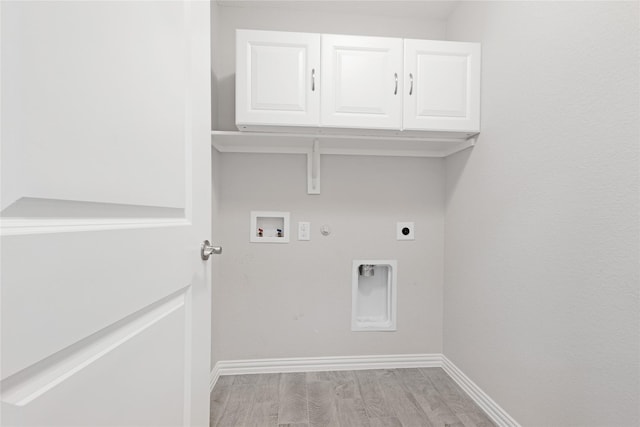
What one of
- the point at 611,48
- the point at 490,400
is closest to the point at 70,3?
the point at 611,48

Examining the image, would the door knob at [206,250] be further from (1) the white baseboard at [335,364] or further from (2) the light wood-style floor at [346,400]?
(1) the white baseboard at [335,364]

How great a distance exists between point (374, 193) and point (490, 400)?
132 centimetres

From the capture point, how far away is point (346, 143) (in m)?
1.77

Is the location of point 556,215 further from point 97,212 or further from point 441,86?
point 97,212

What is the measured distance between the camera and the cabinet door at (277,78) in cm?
147

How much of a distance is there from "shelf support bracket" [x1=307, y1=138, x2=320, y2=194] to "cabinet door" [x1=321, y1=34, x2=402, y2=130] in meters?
0.34

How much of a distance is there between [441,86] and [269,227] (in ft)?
4.42

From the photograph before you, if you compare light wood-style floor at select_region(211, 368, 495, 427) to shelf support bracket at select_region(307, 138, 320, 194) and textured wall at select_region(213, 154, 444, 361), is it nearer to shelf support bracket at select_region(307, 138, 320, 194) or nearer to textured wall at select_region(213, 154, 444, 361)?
textured wall at select_region(213, 154, 444, 361)

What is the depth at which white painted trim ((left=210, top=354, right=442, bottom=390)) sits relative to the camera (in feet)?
6.08

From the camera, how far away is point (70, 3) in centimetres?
42

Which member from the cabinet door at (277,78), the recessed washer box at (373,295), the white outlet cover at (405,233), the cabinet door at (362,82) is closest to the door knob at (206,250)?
Answer: the cabinet door at (277,78)

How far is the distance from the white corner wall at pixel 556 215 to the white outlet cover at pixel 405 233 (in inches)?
14.0

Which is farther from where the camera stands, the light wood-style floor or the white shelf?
the white shelf

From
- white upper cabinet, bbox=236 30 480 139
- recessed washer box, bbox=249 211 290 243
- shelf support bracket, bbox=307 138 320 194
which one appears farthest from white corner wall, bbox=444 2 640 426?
recessed washer box, bbox=249 211 290 243
